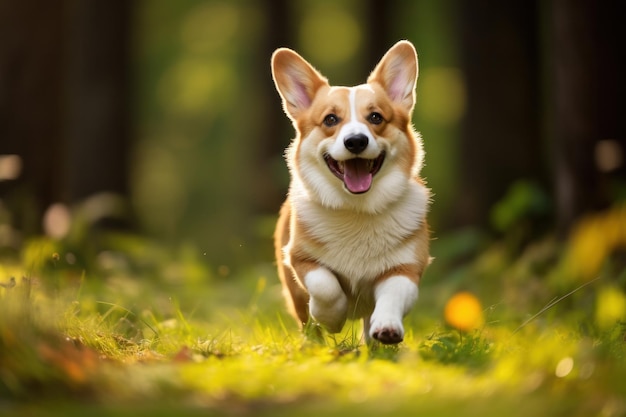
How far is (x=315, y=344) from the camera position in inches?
157

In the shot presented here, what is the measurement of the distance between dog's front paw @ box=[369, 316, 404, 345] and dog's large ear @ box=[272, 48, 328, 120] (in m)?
1.53

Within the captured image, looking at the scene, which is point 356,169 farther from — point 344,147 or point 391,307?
point 391,307

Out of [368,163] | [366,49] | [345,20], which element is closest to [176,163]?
[345,20]

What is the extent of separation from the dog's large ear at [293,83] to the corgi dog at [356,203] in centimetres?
14

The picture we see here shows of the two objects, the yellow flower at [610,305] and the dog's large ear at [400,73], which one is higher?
the dog's large ear at [400,73]

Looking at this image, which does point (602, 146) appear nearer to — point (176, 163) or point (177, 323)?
point (177, 323)

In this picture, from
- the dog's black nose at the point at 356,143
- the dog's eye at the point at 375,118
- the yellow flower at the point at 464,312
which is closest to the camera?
the dog's black nose at the point at 356,143

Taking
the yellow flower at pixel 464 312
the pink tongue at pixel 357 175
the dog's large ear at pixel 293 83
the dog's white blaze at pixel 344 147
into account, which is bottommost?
the yellow flower at pixel 464 312

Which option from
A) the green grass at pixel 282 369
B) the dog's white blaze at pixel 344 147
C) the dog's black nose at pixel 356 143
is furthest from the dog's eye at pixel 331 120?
the green grass at pixel 282 369

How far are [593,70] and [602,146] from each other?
0.57m

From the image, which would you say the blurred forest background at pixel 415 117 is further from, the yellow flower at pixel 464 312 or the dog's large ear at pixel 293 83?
the dog's large ear at pixel 293 83

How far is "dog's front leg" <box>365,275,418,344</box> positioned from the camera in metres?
4.02

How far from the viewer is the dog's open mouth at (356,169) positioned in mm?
4613

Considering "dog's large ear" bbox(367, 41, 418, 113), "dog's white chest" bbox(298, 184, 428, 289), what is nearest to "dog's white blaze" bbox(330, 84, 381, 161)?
"dog's white chest" bbox(298, 184, 428, 289)
